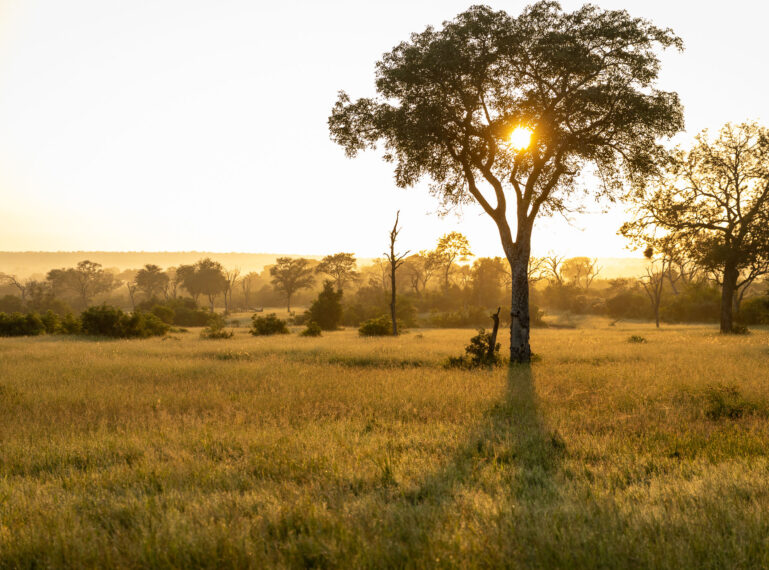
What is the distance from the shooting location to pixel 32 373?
556 inches

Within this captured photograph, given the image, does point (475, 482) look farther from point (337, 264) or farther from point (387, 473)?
point (337, 264)

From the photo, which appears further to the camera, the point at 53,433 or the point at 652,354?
the point at 652,354

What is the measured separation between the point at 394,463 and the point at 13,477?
4801 mm

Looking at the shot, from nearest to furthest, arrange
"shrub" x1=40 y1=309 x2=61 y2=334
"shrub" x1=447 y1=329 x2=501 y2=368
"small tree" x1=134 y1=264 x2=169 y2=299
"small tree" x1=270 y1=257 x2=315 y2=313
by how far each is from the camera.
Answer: "shrub" x1=447 y1=329 x2=501 y2=368 < "shrub" x1=40 y1=309 x2=61 y2=334 < "small tree" x1=270 y1=257 x2=315 y2=313 < "small tree" x1=134 y1=264 x2=169 y2=299

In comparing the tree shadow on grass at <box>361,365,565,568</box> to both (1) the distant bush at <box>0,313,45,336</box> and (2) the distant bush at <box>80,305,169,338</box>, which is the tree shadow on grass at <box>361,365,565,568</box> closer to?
(2) the distant bush at <box>80,305,169,338</box>

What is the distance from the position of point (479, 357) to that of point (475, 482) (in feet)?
38.1

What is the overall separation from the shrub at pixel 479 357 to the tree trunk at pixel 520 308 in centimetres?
80

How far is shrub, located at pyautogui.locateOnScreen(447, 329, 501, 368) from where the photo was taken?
1616 centimetres

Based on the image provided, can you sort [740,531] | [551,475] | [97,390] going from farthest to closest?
[97,390]
[551,475]
[740,531]

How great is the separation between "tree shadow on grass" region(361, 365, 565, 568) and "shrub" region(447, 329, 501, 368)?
23.2 feet

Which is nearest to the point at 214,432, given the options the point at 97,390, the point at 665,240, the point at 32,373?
the point at 97,390

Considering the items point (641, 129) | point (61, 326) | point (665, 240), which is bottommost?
point (61, 326)

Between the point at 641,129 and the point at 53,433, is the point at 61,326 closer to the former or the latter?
the point at 53,433

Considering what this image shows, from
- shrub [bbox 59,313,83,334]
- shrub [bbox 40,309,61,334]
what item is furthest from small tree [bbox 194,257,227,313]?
shrub [bbox 59,313,83,334]
